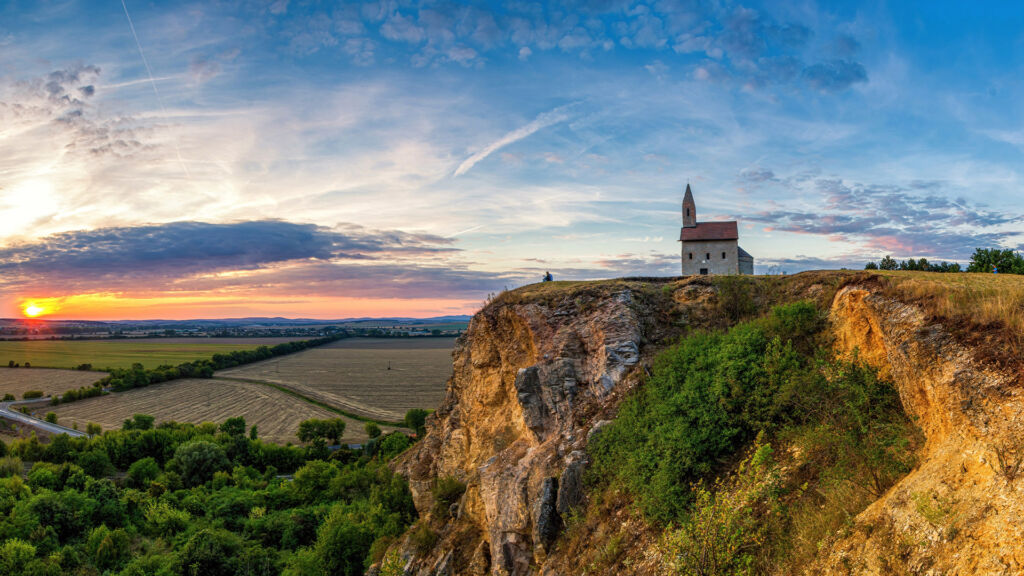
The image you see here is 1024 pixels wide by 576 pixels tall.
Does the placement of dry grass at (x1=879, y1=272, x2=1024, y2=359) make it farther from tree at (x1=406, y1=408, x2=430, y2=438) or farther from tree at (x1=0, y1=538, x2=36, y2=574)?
tree at (x1=406, y1=408, x2=430, y2=438)

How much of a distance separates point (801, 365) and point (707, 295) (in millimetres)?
7737

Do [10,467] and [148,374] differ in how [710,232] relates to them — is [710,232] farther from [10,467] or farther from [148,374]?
[148,374]

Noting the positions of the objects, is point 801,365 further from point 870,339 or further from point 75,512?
point 75,512

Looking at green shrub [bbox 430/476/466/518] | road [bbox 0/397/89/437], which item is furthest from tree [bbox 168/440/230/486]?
green shrub [bbox 430/476/466/518]

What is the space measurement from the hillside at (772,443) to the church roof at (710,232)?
17.5m

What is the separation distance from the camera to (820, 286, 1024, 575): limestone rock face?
6629 mm

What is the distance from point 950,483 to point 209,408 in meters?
93.9

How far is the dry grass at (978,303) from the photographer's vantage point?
8656 millimetres

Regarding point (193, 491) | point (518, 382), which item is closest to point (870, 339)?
point (518, 382)

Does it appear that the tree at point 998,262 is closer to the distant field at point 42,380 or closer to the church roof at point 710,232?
the church roof at point 710,232

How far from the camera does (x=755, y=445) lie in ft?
36.6

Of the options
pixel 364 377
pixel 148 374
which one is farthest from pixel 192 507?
pixel 148 374

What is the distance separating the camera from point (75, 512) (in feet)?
117

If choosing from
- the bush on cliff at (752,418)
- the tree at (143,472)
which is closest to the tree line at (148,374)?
the tree at (143,472)
